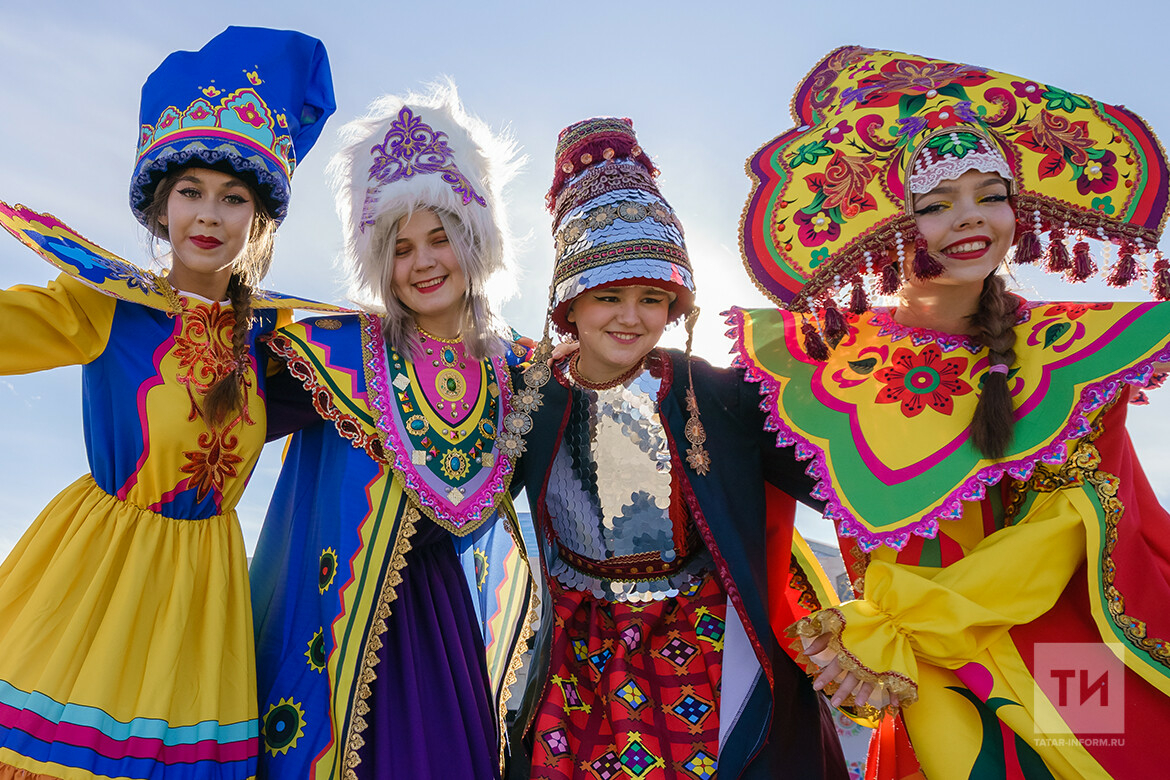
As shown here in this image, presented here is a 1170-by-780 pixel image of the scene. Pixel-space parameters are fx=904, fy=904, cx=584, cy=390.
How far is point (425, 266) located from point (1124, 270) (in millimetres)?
2139

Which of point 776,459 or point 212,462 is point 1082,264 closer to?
point 776,459

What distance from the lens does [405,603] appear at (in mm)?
2783

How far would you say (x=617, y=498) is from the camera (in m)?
2.86

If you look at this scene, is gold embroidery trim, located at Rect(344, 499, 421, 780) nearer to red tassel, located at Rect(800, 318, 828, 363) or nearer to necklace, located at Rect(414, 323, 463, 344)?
necklace, located at Rect(414, 323, 463, 344)

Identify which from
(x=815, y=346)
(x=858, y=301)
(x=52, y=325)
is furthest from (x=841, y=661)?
(x=52, y=325)

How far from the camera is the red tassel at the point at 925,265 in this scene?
102 inches

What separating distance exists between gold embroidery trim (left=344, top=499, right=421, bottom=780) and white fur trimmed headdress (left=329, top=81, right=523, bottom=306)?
2.73 feet

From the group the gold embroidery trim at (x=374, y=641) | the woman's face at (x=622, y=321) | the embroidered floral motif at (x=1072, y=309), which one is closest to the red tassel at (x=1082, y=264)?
the embroidered floral motif at (x=1072, y=309)

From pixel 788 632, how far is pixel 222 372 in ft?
6.00

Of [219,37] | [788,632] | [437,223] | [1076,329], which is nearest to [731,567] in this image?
[788,632]

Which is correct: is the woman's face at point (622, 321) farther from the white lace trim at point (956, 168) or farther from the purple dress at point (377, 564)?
the white lace trim at point (956, 168)

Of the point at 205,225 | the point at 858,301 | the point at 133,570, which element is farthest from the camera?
the point at 205,225

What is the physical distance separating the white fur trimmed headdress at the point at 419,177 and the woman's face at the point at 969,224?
145 centimetres

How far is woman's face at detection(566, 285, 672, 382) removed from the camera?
2.85 metres
